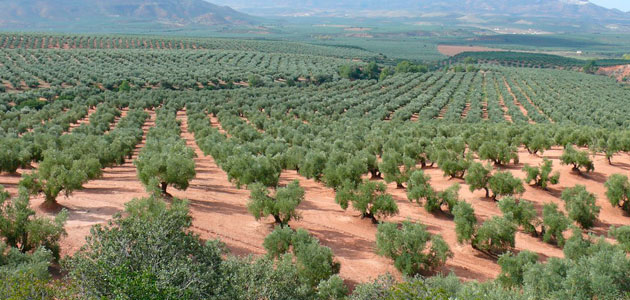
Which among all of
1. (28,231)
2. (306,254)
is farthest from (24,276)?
(306,254)

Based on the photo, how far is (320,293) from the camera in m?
14.6

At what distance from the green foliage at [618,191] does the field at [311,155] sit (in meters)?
0.25

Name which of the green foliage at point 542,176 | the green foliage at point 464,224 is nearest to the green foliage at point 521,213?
the green foliage at point 464,224

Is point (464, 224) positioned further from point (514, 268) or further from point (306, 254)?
point (306, 254)

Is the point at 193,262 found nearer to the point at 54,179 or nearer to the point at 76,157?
the point at 54,179

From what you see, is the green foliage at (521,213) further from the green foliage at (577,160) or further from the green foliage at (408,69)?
the green foliage at (408,69)

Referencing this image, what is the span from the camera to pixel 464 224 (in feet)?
70.5

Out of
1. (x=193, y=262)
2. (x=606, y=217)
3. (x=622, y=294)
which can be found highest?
(x=193, y=262)

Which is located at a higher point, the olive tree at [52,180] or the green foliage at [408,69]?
the green foliage at [408,69]

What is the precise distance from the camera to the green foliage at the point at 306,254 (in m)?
16.2

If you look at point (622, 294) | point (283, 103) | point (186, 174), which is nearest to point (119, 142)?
point (186, 174)

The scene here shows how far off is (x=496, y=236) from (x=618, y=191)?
34.1ft

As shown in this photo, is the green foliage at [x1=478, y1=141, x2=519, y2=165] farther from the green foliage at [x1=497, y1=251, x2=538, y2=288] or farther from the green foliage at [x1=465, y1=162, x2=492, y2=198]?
the green foliage at [x1=497, y1=251, x2=538, y2=288]

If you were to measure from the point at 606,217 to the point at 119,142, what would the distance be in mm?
30942
